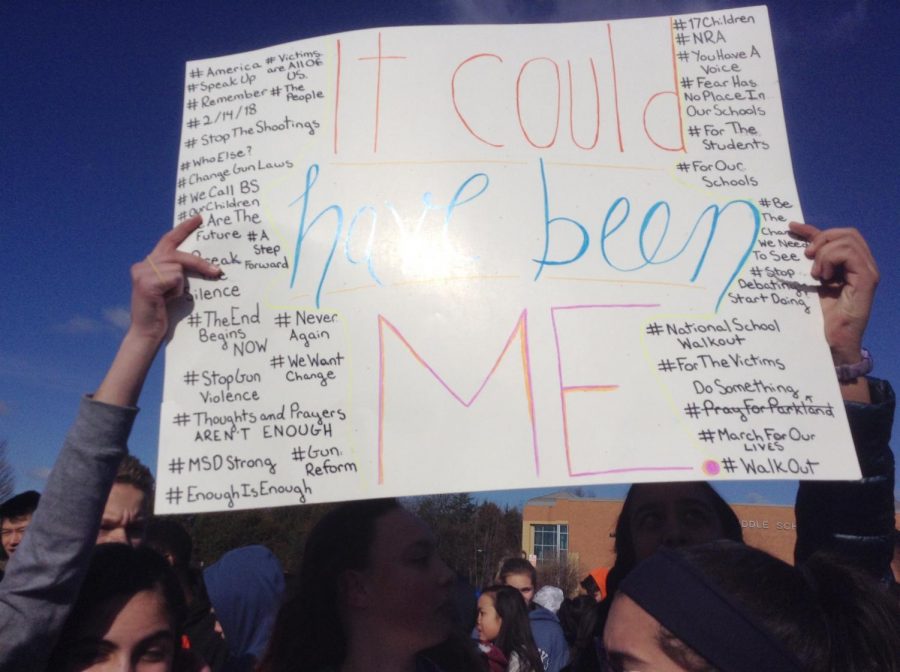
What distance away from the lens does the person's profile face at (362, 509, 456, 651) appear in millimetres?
2146

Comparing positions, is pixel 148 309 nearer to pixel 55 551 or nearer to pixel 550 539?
pixel 55 551

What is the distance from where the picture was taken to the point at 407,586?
2186mm

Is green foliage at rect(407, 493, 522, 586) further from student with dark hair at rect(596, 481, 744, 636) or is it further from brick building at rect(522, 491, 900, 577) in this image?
student with dark hair at rect(596, 481, 744, 636)

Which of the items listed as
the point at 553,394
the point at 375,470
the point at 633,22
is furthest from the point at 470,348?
the point at 633,22

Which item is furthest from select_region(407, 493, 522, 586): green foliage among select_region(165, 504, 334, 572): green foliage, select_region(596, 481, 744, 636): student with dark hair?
select_region(596, 481, 744, 636): student with dark hair

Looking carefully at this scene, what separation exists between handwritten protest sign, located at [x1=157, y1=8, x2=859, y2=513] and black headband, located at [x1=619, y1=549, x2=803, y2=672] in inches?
10.2

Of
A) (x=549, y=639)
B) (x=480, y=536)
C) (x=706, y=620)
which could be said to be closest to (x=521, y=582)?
(x=549, y=639)

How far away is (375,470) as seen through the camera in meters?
1.59

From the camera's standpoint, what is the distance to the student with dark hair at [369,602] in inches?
83.7

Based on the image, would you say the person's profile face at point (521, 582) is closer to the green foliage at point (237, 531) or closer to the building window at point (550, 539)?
the green foliage at point (237, 531)

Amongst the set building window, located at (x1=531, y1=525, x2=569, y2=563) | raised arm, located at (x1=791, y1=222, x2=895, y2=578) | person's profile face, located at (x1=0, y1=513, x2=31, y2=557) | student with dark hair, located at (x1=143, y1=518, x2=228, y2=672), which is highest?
raised arm, located at (x1=791, y1=222, x2=895, y2=578)

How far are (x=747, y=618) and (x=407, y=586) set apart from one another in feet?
3.88

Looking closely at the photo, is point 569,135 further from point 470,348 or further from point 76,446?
point 76,446

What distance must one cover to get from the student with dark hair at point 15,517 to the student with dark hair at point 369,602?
6.07 ft
